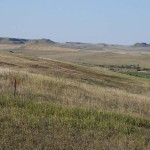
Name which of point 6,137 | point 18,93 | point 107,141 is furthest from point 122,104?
point 6,137

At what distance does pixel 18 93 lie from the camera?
1723 centimetres

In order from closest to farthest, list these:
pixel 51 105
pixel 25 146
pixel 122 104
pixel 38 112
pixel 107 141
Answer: pixel 25 146
pixel 107 141
pixel 38 112
pixel 51 105
pixel 122 104

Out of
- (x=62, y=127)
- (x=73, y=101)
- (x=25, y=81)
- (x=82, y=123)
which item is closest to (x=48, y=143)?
(x=62, y=127)

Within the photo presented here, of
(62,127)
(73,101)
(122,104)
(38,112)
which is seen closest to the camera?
(62,127)

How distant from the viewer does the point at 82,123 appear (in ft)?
40.3

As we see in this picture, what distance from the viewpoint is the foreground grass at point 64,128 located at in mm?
10177

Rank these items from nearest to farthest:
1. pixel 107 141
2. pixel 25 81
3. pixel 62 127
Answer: pixel 107 141
pixel 62 127
pixel 25 81

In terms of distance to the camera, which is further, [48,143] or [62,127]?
[62,127]

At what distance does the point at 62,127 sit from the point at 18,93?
236 inches

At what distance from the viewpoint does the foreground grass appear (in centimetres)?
1018

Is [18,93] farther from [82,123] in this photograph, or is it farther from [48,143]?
[48,143]

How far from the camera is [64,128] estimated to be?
11.5 meters

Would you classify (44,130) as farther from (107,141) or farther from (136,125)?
(136,125)

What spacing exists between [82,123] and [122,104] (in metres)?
7.38
